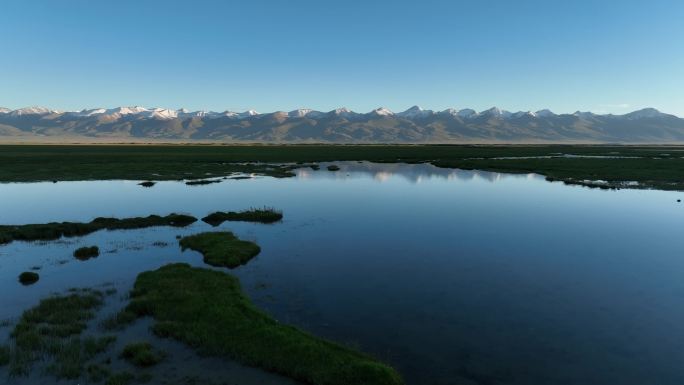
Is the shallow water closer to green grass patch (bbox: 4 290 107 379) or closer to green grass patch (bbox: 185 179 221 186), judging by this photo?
green grass patch (bbox: 4 290 107 379)

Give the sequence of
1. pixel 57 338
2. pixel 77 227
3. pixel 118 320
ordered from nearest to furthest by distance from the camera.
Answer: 1. pixel 57 338
2. pixel 118 320
3. pixel 77 227

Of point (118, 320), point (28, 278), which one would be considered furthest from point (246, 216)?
point (118, 320)

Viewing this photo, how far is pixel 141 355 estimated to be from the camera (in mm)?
14859

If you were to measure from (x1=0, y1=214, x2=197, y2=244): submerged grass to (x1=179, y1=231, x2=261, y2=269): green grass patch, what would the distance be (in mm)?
6720

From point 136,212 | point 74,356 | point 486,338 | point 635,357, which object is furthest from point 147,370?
point 136,212

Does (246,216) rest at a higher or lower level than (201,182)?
lower

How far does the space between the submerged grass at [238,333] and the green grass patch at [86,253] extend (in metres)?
7.38

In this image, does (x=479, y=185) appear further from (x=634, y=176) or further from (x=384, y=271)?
(x=384, y=271)

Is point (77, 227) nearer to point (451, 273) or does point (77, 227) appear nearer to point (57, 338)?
point (57, 338)

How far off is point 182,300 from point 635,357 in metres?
19.3

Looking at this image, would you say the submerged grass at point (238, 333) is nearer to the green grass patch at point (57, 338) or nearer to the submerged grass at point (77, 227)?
the green grass patch at point (57, 338)

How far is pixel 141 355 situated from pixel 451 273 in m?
17.1

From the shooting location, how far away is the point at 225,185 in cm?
6319

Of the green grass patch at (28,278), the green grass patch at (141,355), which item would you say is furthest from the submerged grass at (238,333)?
the green grass patch at (28,278)
